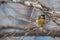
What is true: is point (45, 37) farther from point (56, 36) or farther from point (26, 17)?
point (26, 17)

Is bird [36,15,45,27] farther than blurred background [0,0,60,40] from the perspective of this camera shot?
Yes

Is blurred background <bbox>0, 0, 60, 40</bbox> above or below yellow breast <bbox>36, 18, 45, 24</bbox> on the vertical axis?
above

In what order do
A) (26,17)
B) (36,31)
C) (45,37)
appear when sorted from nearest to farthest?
(36,31) → (45,37) → (26,17)

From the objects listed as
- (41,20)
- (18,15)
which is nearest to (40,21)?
(41,20)

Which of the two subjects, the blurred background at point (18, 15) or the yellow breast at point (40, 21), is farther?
the yellow breast at point (40, 21)

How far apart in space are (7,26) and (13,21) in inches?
3.4

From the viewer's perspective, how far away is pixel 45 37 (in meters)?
1.70

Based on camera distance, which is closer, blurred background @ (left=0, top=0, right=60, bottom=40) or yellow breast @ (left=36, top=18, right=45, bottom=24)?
blurred background @ (left=0, top=0, right=60, bottom=40)

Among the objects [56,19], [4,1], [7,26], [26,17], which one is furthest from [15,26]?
[4,1]

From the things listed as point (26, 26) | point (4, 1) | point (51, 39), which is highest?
point (4, 1)

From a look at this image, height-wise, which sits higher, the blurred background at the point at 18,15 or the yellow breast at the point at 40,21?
the blurred background at the point at 18,15

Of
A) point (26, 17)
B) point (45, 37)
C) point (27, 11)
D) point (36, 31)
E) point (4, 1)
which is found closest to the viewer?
point (36, 31)

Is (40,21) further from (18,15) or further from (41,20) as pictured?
(18,15)

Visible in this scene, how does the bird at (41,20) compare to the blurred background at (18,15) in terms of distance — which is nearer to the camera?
the blurred background at (18,15)
